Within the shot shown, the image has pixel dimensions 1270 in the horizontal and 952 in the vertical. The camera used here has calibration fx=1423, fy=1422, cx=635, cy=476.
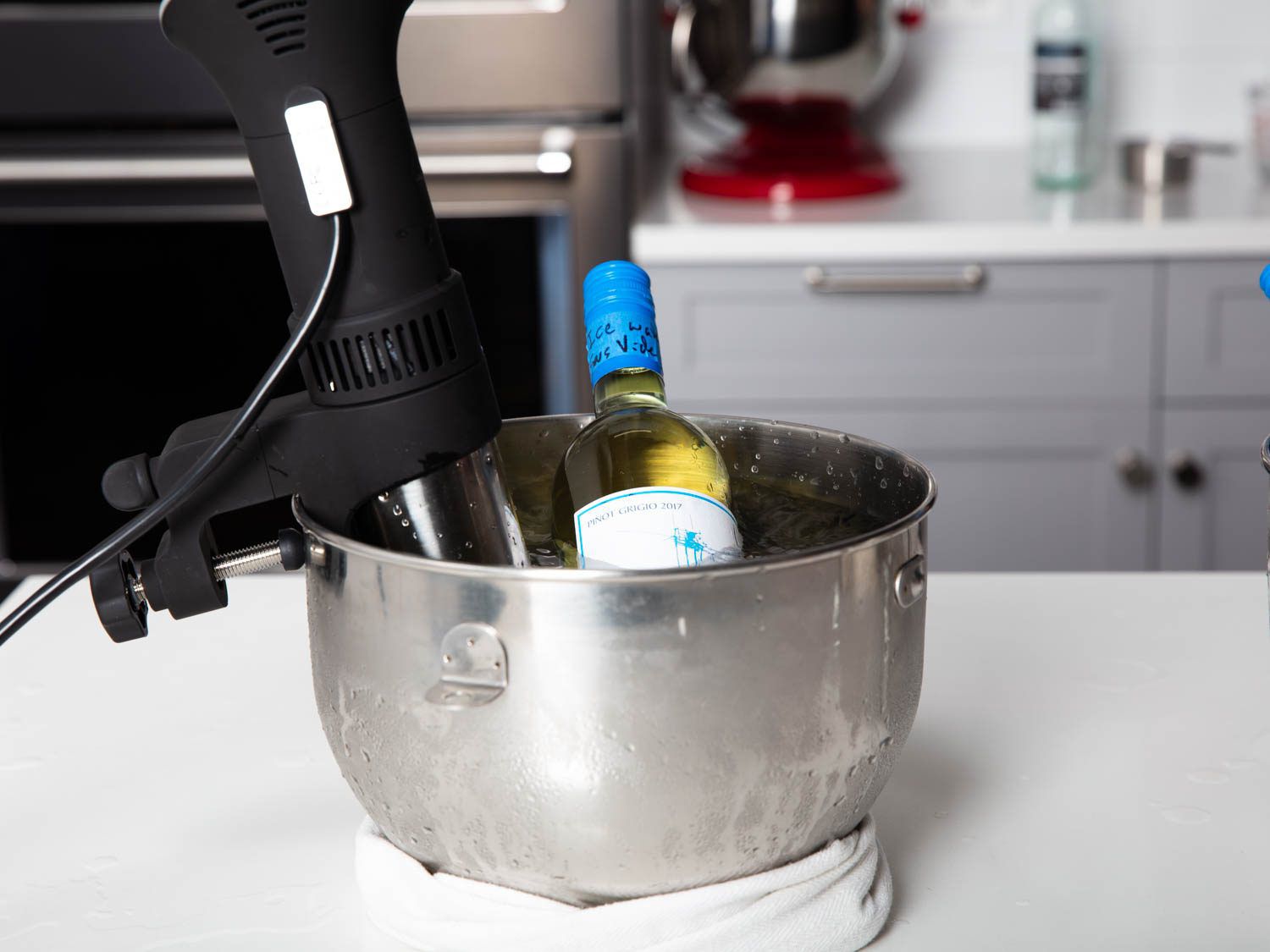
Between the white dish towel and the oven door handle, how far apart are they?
47.9 inches

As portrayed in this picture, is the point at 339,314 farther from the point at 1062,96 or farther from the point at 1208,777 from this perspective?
the point at 1062,96

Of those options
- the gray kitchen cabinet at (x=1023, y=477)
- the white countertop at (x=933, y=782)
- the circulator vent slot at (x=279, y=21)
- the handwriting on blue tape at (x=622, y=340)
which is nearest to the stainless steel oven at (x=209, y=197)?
the gray kitchen cabinet at (x=1023, y=477)

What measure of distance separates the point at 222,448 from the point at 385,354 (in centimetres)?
6

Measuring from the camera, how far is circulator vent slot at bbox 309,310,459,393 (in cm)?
44

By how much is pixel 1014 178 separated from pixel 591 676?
1.72 m

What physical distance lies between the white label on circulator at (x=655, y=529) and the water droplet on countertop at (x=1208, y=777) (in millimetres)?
228

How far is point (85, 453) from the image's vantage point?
1677 millimetres

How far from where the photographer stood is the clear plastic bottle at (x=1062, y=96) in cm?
192

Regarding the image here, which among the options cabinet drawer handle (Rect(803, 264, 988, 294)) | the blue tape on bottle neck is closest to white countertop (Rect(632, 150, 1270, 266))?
cabinet drawer handle (Rect(803, 264, 988, 294))

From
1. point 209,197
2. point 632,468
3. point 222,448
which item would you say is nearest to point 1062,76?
point 209,197

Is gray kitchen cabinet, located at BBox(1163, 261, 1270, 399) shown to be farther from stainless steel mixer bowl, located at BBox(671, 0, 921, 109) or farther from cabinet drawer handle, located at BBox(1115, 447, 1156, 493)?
stainless steel mixer bowl, located at BBox(671, 0, 921, 109)

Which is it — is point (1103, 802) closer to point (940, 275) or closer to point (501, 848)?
point (501, 848)

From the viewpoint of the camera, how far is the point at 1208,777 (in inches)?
23.1

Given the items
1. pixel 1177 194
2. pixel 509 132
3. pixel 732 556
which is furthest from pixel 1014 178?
pixel 732 556
